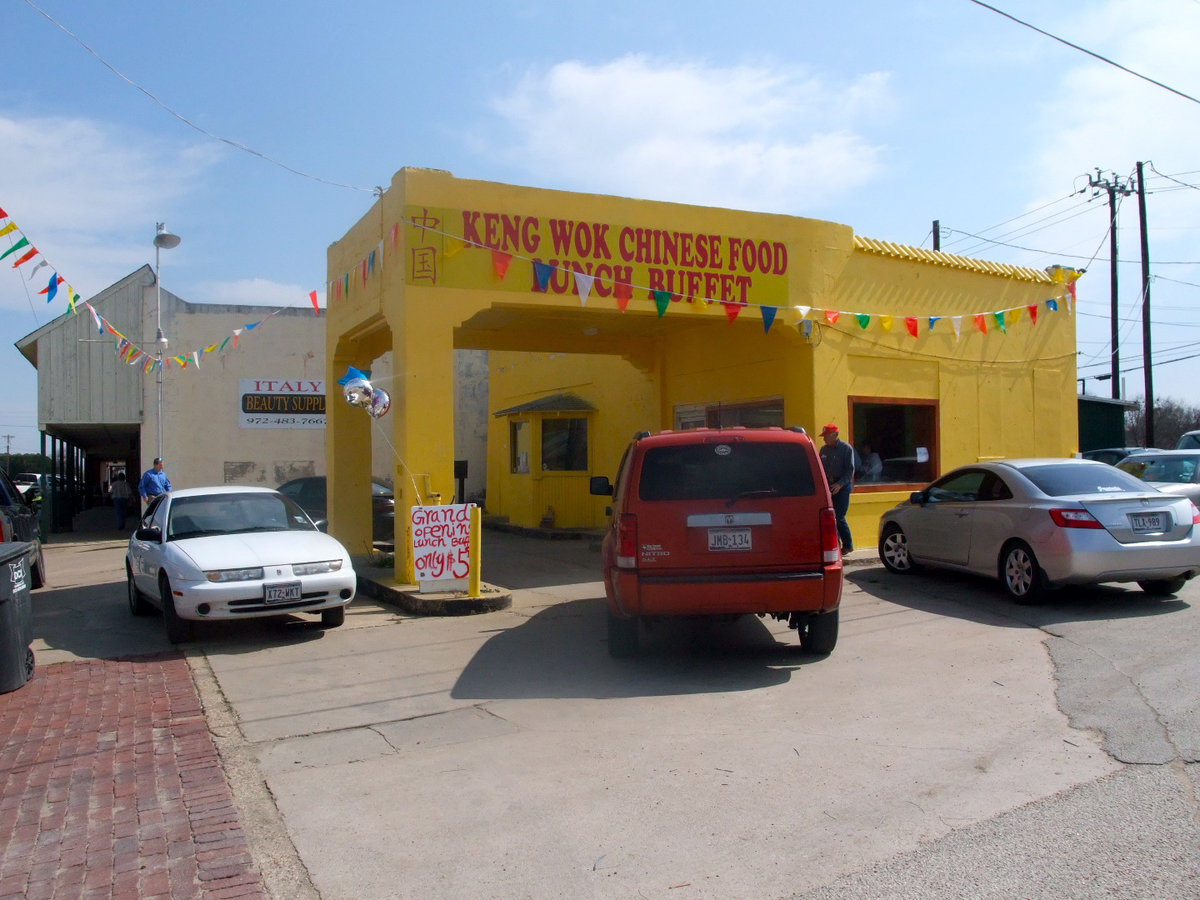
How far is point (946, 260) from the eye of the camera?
47.9 feet

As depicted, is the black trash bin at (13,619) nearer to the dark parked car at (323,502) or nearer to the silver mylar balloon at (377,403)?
the silver mylar balloon at (377,403)

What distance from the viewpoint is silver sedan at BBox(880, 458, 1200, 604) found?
8898 millimetres

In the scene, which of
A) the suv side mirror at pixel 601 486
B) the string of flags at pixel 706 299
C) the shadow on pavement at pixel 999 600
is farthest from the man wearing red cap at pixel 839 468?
the suv side mirror at pixel 601 486

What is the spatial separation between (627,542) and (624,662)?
1.15 metres

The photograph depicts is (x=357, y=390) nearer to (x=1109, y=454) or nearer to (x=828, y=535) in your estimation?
(x=828, y=535)

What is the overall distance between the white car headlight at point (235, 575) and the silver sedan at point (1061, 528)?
23.6 feet

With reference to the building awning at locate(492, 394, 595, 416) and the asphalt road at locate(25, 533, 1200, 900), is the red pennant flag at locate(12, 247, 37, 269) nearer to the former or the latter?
the asphalt road at locate(25, 533, 1200, 900)

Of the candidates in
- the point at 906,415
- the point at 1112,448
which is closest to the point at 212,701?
the point at 906,415

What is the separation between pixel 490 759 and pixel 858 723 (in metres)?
2.26

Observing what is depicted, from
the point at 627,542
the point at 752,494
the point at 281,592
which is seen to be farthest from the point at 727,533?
the point at 281,592

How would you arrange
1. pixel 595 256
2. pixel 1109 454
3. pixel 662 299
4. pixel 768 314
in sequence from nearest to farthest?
1. pixel 595 256
2. pixel 662 299
3. pixel 768 314
4. pixel 1109 454

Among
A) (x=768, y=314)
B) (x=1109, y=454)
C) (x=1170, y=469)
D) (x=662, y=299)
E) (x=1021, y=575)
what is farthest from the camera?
(x=1109, y=454)

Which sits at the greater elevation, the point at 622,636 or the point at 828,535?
the point at 828,535

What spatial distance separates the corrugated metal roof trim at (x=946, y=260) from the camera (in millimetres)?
13860
